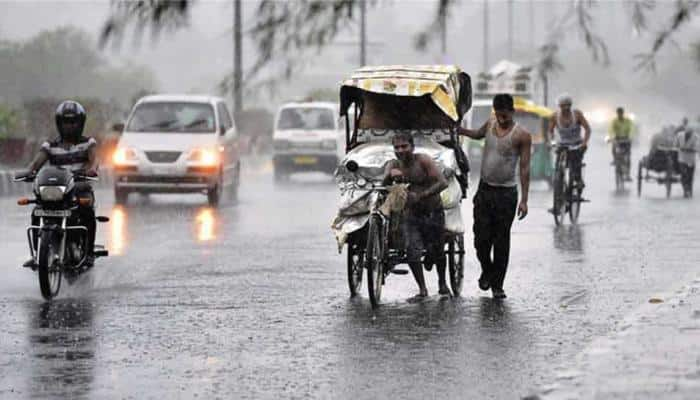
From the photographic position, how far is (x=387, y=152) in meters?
14.8

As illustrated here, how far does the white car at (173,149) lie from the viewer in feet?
90.5

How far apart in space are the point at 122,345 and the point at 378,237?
2690 millimetres

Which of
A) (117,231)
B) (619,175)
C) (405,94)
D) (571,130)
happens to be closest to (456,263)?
(405,94)

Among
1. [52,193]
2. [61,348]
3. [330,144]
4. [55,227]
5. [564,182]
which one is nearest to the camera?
[61,348]

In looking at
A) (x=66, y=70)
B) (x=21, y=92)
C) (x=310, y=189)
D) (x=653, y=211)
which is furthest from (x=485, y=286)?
(x=66, y=70)

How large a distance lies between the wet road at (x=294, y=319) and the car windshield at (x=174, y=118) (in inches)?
242

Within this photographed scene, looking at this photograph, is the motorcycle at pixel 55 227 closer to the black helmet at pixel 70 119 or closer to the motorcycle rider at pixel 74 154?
the motorcycle rider at pixel 74 154

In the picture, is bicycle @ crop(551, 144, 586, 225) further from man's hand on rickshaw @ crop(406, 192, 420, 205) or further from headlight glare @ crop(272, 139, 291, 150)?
headlight glare @ crop(272, 139, 291, 150)

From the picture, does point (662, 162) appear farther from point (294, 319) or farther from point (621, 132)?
point (294, 319)

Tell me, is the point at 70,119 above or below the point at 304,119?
above

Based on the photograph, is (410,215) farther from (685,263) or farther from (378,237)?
(685,263)

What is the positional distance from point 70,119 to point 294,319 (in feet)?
10.5

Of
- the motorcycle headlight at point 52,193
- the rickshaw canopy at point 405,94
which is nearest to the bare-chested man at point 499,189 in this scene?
the rickshaw canopy at point 405,94

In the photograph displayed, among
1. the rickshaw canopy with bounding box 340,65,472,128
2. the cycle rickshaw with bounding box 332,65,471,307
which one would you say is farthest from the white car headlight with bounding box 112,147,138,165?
the rickshaw canopy with bounding box 340,65,472,128
